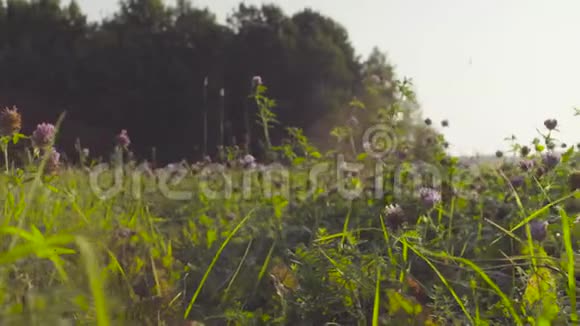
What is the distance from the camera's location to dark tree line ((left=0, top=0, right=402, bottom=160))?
526 inches

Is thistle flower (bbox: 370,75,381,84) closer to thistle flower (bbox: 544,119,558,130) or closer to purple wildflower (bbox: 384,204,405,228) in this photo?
thistle flower (bbox: 544,119,558,130)

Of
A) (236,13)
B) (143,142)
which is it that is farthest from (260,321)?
(236,13)

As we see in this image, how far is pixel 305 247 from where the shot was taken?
5.94 feet

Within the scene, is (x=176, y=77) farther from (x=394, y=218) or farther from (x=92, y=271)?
(x=92, y=271)

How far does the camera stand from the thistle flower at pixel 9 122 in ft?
6.81

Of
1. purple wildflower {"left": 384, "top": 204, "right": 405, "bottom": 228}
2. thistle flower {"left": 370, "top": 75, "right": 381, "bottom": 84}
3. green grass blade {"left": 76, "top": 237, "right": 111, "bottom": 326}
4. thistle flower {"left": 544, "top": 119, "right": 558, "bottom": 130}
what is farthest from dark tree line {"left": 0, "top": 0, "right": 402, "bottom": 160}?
green grass blade {"left": 76, "top": 237, "right": 111, "bottom": 326}

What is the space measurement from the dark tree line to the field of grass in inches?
357

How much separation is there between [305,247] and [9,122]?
1027 mm

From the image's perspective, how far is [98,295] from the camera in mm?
643

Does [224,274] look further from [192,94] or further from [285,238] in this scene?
[192,94]

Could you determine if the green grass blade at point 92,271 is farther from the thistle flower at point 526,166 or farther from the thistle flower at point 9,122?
the thistle flower at point 526,166

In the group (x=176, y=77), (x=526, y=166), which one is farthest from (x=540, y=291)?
(x=176, y=77)

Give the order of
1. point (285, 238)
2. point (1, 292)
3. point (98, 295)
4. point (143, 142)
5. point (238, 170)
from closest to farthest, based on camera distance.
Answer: point (98, 295)
point (1, 292)
point (285, 238)
point (238, 170)
point (143, 142)

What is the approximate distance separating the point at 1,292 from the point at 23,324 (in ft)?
1.59
